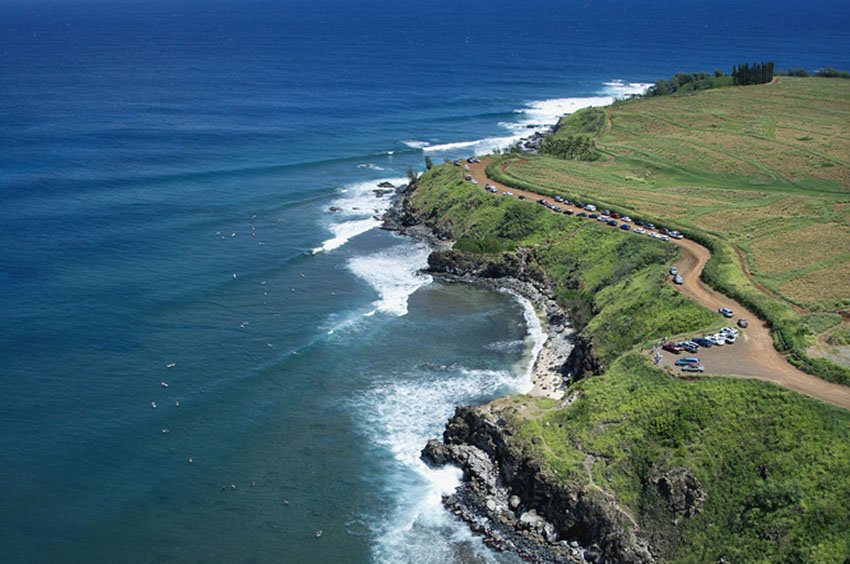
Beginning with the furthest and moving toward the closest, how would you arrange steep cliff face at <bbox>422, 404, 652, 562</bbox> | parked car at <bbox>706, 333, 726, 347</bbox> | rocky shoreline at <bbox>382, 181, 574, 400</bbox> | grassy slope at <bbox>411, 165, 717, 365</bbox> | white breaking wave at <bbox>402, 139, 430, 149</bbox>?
white breaking wave at <bbox>402, 139, 430, 149</bbox> < rocky shoreline at <bbox>382, 181, 574, 400</bbox> < grassy slope at <bbox>411, 165, 717, 365</bbox> < parked car at <bbox>706, 333, 726, 347</bbox> < steep cliff face at <bbox>422, 404, 652, 562</bbox>

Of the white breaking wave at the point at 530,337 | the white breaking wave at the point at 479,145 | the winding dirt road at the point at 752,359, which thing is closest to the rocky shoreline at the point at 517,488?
the white breaking wave at the point at 530,337

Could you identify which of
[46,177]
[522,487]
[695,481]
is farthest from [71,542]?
[46,177]

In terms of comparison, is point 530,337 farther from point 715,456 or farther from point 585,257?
point 715,456

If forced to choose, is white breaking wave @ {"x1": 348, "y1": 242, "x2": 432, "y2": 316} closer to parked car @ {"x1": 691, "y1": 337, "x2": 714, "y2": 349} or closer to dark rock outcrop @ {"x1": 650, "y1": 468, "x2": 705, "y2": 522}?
parked car @ {"x1": 691, "y1": 337, "x2": 714, "y2": 349}

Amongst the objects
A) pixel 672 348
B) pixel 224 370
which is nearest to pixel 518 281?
pixel 672 348

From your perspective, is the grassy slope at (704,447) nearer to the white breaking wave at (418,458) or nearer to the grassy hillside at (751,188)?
the grassy hillside at (751,188)

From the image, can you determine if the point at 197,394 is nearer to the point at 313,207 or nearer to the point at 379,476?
the point at 379,476

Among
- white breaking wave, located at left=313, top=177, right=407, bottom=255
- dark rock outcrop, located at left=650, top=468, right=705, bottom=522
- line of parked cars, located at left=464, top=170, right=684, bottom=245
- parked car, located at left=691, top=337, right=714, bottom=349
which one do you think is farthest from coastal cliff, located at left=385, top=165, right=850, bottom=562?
white breaking wave, located at left=313, top=177, right=407, bottom=255

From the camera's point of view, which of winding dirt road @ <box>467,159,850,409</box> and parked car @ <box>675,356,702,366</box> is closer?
winding dirt road @ <box>467,159,850,409</box>
